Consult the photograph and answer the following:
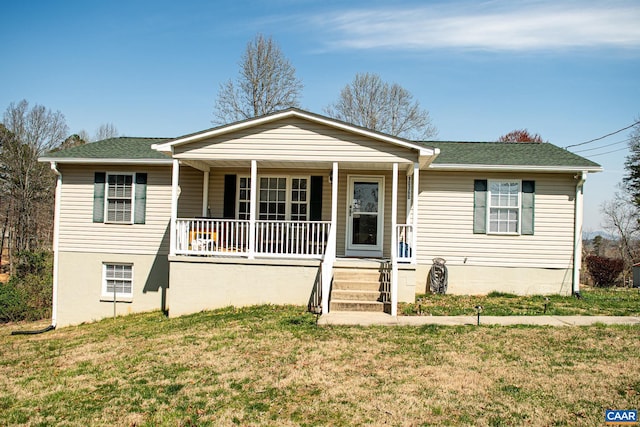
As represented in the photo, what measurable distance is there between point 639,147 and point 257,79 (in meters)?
22.3

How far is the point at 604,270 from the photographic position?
942 inches

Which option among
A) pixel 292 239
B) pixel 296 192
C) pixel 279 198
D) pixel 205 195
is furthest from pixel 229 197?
pixel 292 239

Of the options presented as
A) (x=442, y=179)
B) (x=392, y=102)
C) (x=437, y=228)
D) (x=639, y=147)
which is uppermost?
(x=392, y=102)

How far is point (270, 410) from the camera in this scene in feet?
17.3

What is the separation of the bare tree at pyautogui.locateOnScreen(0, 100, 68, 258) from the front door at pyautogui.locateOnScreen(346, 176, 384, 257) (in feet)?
77.2

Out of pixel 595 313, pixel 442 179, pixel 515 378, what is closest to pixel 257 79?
pixel 442 179

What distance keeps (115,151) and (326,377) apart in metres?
10.00

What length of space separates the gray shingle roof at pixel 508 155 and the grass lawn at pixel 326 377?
4957 millimetres

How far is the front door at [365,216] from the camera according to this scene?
42.3ft

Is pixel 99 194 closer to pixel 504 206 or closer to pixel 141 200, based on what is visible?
pixel 141 200

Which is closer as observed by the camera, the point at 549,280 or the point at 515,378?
the point at 515,378

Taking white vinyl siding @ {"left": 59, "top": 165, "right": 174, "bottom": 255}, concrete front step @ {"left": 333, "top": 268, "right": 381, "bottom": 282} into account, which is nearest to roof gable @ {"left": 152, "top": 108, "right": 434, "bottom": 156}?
white vinyl siding @ {"left": 59, "top": 165, "right": 174, "bottom": 255}

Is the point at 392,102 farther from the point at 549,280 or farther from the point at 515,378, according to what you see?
the point at 515,378

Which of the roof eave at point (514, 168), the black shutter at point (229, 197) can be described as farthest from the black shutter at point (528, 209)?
the black shutter at point (229, 197)
